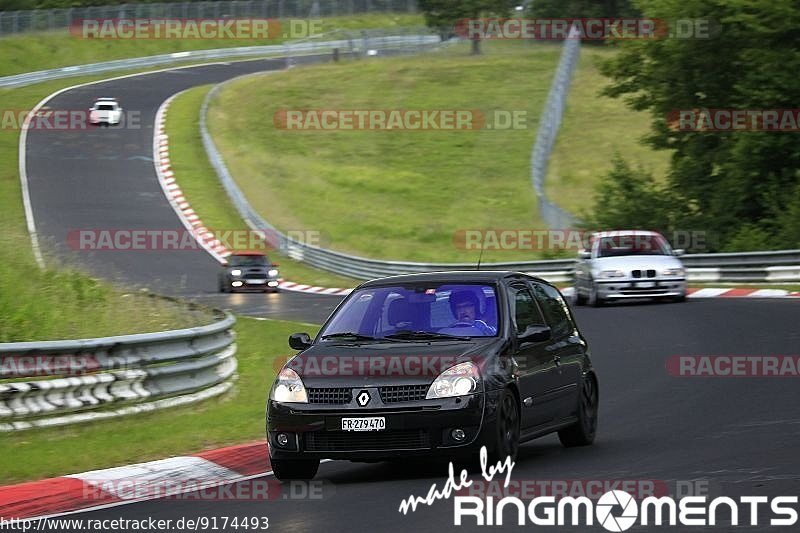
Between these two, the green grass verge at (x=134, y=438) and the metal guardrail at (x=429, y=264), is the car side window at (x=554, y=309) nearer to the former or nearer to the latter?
the green grass verge at (x=134, y=438)

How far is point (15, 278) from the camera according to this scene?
59.7ft

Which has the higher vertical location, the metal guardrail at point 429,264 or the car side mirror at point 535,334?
the car side mirror at point 535,334

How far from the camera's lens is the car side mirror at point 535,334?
11.2 meters

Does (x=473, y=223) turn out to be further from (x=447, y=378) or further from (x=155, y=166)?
(x=447, y=378)

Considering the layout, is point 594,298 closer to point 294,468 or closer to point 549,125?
point 294,468

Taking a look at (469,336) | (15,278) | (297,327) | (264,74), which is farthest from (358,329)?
(264,74)

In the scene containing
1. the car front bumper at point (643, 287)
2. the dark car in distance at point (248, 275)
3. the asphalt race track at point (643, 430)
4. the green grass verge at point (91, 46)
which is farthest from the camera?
the green grass verge at point (91, 46)

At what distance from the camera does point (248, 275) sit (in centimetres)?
3716

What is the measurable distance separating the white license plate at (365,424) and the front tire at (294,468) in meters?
0.52

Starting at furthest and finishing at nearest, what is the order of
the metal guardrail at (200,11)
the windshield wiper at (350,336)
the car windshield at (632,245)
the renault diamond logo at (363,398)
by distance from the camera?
the metal guardrail at (200,11), the car windshield at (632,245), the windshield wiper at (350,336), the renault diamond logo at (363,398)

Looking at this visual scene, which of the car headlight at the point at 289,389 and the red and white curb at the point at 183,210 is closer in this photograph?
the car headlight at the point at 289,389

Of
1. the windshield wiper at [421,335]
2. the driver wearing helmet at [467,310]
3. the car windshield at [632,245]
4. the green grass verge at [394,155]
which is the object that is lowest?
the green grass verge at [394,155]

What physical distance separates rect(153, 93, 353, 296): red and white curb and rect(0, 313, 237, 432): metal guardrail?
67.1 feet

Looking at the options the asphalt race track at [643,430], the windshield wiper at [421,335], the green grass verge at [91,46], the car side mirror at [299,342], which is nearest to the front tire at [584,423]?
the asphalt race track at [643,430]
